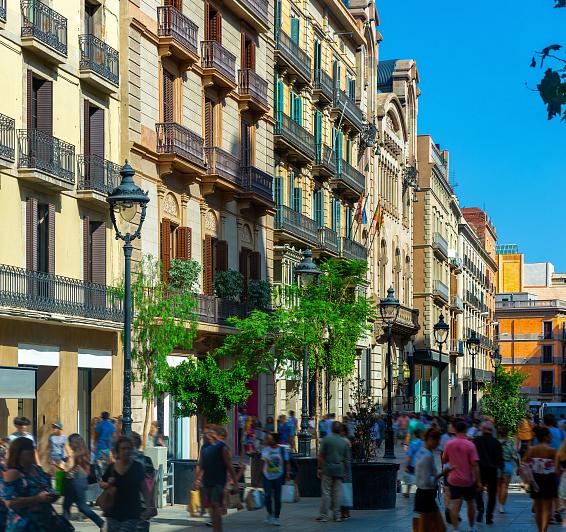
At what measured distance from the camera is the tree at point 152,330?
104 ft

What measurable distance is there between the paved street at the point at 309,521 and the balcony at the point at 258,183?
1845 centimetres

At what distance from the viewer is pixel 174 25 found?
35.6 metres

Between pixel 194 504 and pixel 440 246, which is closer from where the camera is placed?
pixel 194 504

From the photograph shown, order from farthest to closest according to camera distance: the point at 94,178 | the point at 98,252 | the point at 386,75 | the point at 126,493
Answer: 1. the point at 386,75
2. the point at 98,252
3. the point at 94,178
4. the point at 126,493

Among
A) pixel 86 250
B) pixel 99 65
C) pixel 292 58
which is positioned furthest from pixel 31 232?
pixel 292 58

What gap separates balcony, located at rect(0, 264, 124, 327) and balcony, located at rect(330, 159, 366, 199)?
24512mm

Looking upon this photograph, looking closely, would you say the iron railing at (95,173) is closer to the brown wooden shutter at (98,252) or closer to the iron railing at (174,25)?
the brown wooden shutter at (98,252)

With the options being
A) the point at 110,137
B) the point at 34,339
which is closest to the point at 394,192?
the point at 110,137

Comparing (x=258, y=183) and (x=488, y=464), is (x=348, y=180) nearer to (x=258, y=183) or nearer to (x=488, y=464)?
(x=258, y=183)

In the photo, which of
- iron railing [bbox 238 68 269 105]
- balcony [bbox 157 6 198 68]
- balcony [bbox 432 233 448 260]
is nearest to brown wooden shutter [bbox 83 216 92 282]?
balcony [bbox 157 6 198 68]

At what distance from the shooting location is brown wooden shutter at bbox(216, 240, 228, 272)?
40250mm

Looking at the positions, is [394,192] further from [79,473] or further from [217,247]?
[79,473]

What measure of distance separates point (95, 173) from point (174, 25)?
6072 mm

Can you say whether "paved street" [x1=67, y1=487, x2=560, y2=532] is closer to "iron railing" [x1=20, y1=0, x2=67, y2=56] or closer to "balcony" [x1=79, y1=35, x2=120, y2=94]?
"iron railing" [x1=20, y1=0, x2=67, y2=56]
